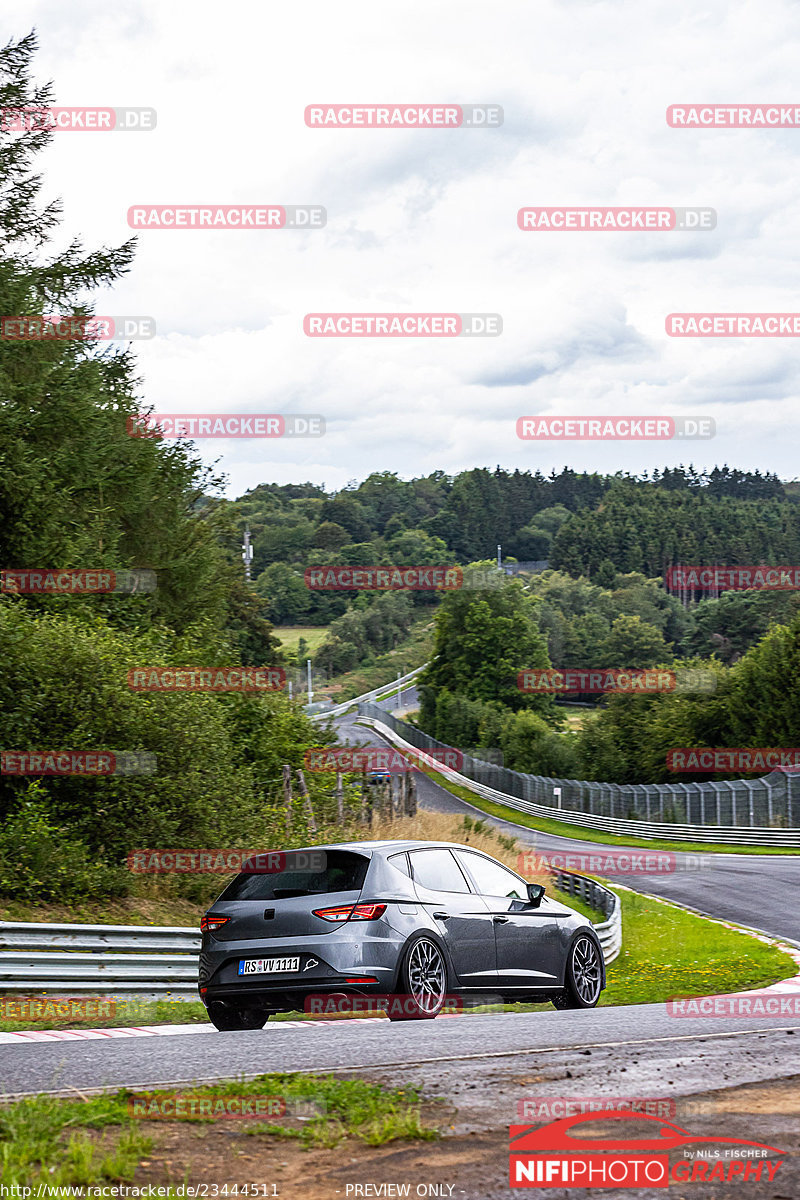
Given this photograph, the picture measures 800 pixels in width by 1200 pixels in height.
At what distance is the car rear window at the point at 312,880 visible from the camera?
9211mm

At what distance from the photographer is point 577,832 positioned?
57.1 meters

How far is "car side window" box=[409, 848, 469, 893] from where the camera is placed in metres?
9.80

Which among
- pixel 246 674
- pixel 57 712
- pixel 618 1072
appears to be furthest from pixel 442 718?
pixel 618 1072

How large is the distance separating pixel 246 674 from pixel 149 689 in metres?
5.91

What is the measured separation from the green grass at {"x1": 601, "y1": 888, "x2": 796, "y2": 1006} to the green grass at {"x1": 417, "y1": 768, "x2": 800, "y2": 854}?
16.7m

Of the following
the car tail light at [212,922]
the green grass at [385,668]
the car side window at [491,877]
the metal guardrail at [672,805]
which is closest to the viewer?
the car tail light at [212,922]

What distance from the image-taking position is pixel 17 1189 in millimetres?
4047

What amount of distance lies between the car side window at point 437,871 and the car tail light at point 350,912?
26.8 inches

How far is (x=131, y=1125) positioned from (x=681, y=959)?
15795 mm

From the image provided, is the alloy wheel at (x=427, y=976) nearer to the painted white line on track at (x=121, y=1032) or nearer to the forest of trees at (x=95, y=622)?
the painted white line on track at (x=121, y=1032)

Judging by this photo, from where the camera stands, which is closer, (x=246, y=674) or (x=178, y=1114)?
(x=178, y=1114)

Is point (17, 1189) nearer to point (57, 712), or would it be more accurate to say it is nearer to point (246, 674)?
point (57, 712)

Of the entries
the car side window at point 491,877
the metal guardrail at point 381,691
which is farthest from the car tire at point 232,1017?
the metal guardrail at point 381,691

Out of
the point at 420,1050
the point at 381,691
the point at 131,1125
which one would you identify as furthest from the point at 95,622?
the point at 381,691
